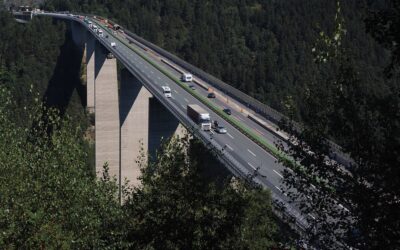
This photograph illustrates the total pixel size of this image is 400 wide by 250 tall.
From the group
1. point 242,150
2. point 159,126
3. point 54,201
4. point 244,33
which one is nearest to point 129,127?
point 159,126

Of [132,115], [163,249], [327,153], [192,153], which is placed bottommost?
[132,115]

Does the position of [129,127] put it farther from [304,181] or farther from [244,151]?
[304,181]

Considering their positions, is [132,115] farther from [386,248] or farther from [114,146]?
[386,248]

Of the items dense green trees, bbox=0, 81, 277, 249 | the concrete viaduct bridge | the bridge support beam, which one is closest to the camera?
dense green trees, bbox=0, 81, 277, 249

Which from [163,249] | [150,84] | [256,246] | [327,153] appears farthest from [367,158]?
[150,84]

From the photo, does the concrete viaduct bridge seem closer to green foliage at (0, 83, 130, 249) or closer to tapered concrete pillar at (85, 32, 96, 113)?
tapered concrete pillar at (85, 32, 96, 113)

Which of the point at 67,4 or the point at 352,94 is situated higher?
the point at 352,94

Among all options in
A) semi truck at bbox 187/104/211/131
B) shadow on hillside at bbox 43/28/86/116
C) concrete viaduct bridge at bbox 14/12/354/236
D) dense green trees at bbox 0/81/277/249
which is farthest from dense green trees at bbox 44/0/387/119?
dense green trees at bbox 0/81/277/249
